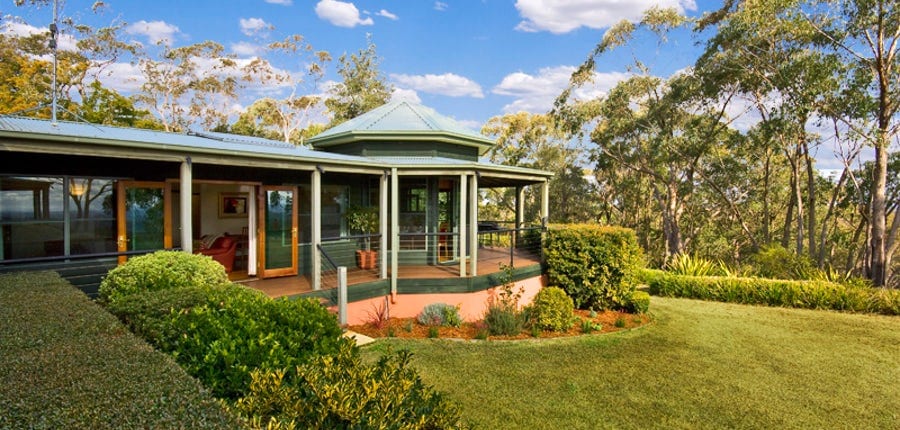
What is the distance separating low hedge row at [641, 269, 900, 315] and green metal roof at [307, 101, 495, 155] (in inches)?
255

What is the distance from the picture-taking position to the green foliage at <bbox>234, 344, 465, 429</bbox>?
254 centimetres

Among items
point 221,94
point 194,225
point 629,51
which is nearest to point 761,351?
point 194,225

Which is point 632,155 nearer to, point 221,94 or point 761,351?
point 761,351

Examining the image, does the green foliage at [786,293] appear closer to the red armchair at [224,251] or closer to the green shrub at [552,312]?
the green shrub at [552,312]

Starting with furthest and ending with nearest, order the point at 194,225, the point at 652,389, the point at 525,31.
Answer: the point at 525,31, the point at 194,225, the point at 652,389

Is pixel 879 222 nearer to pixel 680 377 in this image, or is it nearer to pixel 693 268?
pixel 693 268

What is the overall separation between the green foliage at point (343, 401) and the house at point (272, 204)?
4.93 m

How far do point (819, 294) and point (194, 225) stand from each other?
46.9ft

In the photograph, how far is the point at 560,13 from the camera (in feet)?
75.5

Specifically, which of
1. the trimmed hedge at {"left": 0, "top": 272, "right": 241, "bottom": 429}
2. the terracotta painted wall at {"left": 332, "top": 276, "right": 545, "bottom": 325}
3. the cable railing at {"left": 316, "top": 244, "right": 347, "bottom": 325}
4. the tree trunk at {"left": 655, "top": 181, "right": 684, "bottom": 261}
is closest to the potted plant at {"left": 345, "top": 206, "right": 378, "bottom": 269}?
the cable railing at {"left": 316, "top": 244, "right": 347, "bottom": 325}

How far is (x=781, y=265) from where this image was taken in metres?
13.1

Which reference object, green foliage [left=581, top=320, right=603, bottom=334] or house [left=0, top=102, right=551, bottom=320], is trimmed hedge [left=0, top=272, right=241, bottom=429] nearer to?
house [left=0, top=102, right=551, bottom=320]

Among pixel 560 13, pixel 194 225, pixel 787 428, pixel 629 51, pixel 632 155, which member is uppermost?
pixel 560 13

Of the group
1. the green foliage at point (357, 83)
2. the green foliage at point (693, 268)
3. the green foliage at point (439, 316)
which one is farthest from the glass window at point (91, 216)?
the green foliage at point (357, 83)
